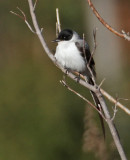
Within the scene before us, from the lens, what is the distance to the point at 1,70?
40.9 ft

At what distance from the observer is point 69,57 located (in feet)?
19.8

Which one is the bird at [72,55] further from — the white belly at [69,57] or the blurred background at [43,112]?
the blurred background at [43,112]

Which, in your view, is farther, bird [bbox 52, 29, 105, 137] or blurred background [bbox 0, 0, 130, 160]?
blurred background [bbox 0, 0, 130, 160]

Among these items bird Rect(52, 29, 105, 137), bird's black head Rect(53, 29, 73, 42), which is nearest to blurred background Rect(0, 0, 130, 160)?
bird Rect(52, 29, 105, 137)

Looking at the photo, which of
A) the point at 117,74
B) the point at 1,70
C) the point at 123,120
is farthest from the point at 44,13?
the point at 123,120

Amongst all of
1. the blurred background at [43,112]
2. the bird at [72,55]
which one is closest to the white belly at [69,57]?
the bird at [72,55]

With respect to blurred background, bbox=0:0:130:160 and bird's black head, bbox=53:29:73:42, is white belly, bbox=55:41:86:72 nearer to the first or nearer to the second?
bird's black head, bbox=53:29:73:42

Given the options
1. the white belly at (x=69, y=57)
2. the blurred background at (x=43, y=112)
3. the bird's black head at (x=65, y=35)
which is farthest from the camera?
the blurred background at (x=43, y=112)

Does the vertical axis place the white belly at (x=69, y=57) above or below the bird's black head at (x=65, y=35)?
below

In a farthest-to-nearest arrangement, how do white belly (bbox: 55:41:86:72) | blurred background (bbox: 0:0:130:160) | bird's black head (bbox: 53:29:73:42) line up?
blurred background (bbox: 0:0:130:160) → bird's black head (bbox: 53:29:73:42) → white belly (bbox: 55:41:86:72)

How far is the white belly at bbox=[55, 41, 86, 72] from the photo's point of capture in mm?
5977

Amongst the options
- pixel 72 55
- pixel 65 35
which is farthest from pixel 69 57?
pixel 65 35

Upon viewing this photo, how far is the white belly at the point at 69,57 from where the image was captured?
19.6 ft

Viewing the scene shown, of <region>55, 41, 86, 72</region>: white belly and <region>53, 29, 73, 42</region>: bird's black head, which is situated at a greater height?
<region>53, 29, 73, 42</region>: bird's black head
